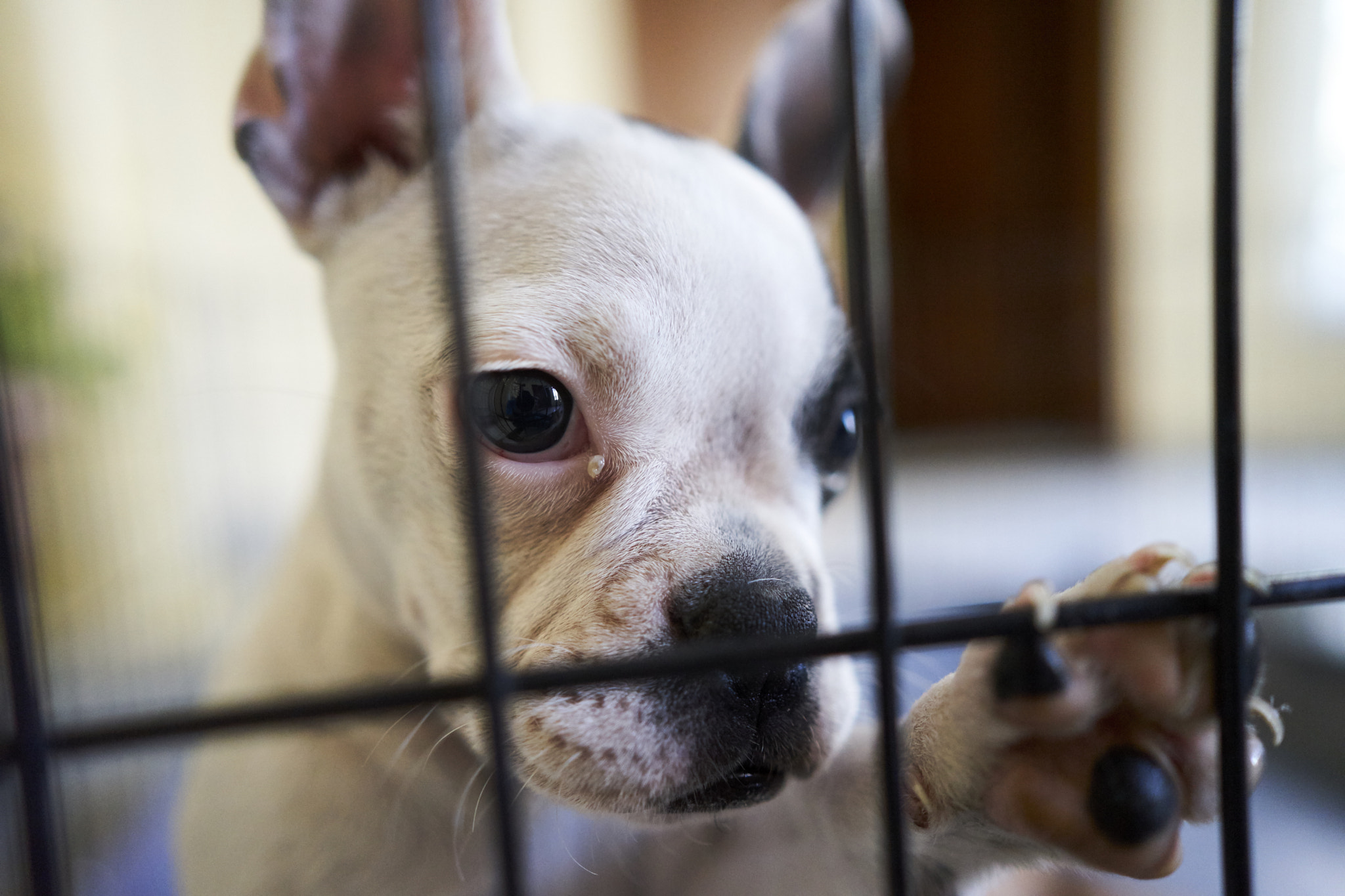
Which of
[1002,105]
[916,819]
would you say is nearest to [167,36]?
[916,819]

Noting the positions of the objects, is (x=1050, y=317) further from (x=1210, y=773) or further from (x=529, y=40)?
(x=1210, y=773)

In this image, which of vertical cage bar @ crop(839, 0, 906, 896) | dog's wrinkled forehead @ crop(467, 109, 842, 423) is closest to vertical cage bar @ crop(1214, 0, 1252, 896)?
vertical cage bar @ crop(839, 0, 906, 896)

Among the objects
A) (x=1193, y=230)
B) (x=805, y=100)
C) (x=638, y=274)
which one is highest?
(x=1193, y=230)

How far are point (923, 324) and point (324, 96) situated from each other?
4.02 metres

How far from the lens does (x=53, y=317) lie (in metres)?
1.97

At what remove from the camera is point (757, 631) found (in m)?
0.53

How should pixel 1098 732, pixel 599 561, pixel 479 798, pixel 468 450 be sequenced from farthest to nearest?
1. pixel 479 798
2. pixel 599 561
3. pixel 1098 732
4. pixel 468 450

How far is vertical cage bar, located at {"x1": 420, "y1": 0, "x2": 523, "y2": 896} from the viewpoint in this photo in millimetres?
344

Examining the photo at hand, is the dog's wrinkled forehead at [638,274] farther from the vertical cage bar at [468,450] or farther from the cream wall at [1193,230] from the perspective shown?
the cream wall at [1193,230]

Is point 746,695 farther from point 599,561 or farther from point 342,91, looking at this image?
point 342,91

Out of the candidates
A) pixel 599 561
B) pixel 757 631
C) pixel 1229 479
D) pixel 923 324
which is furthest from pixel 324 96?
pixel 923 324

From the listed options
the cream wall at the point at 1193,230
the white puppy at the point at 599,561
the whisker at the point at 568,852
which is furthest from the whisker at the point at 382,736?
the cream wall at the point at 1193,230

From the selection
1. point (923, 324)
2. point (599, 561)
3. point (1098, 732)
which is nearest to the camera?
point (1098, 732)

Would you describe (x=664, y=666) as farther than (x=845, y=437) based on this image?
No
